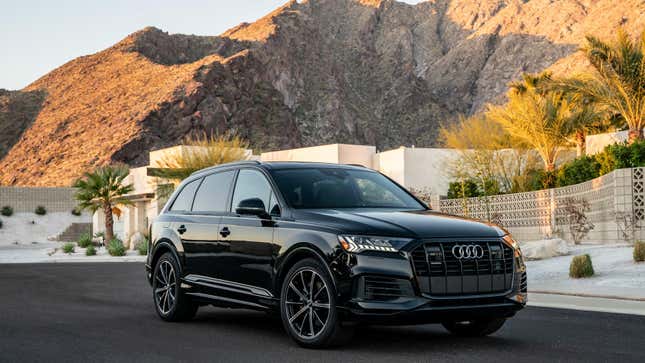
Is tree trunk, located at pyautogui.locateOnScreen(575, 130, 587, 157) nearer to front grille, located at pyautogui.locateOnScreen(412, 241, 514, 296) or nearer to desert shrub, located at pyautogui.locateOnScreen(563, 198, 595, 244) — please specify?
desert shrub, located at pyautogui.locateOnScreen(563, 198, 595, 244)

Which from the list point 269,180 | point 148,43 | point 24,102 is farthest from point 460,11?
point 269,180

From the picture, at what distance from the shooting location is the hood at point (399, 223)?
8.27 m

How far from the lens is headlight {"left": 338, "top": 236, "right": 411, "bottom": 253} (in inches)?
320

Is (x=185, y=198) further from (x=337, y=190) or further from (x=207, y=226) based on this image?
(x=337, y=190)

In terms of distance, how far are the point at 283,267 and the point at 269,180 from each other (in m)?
1.19

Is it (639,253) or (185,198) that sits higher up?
(185,198)

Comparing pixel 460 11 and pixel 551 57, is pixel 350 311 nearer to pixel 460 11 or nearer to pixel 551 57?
pixel 551 57

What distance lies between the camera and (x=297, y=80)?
452 feet

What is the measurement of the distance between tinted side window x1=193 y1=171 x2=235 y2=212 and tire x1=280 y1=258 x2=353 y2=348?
6.48 ft

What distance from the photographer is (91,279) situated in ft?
76.0

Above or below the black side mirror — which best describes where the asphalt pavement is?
below

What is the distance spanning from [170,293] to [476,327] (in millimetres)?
4039

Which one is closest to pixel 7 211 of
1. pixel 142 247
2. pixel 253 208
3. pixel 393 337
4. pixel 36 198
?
pixel 36 198

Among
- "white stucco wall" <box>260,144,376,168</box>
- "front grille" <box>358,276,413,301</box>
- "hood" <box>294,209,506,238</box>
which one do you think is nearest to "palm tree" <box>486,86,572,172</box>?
"white stucco wall" <box>260,144,376,168</box>
